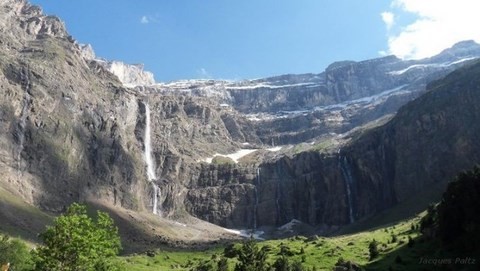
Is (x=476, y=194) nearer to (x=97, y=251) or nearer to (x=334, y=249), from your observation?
(x=334, y=249)

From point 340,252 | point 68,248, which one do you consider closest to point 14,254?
point 68,248

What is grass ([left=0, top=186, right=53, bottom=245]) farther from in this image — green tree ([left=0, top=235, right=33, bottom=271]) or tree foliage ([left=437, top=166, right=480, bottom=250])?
tree foliage ([left=437, top=166, right=480, bottom=250])

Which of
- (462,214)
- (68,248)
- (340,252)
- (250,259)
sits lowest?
(340,252)

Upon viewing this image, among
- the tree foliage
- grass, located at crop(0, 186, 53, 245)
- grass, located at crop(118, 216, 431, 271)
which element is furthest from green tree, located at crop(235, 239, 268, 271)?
grass, located at crop(0, 186, 53, 245)

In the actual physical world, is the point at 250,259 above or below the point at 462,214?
below

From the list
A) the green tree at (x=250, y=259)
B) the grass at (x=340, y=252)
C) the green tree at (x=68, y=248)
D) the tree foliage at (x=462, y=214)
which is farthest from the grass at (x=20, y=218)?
the tree foliage at (x=462, y=214)

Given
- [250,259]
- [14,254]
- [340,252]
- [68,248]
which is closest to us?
[68,248]

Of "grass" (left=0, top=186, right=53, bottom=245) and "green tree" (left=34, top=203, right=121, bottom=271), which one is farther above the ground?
"green tree" (left=34, top=203, right=121, bottom=271)

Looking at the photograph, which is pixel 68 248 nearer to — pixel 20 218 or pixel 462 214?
pixel 462 214

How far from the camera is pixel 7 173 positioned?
195750 mm

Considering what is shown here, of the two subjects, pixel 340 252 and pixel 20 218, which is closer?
pixel 340 252

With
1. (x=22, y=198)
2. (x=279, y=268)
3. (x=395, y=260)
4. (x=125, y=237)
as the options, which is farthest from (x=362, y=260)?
(x=22, y=198)

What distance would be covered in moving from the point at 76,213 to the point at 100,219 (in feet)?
6.96

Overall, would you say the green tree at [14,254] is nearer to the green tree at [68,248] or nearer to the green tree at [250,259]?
the green tree at [250,259]
